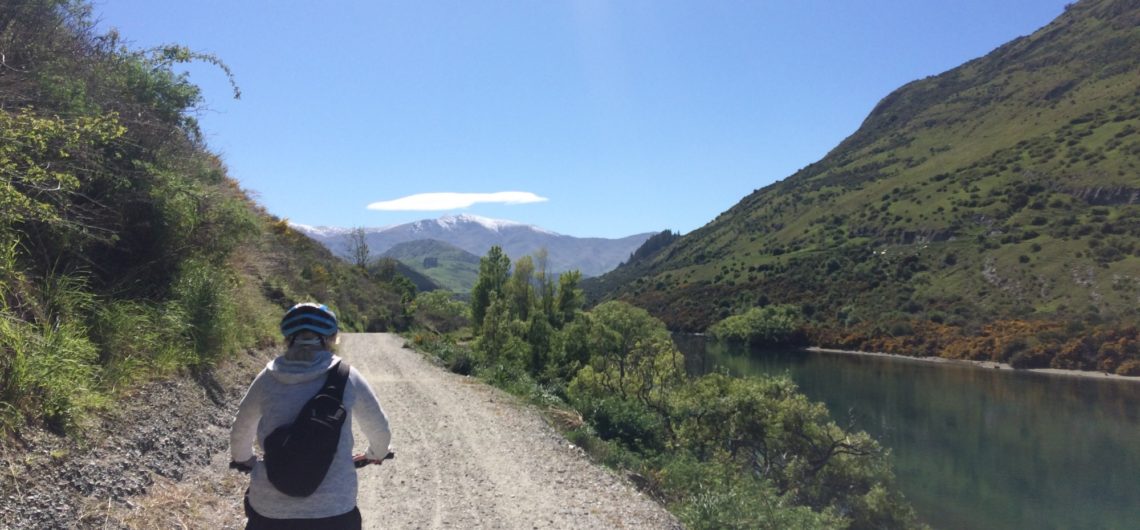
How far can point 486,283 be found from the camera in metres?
39.4

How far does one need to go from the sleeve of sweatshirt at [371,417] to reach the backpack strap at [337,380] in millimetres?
64

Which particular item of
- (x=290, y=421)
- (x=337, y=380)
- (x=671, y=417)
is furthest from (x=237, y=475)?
(x=671, y=417)

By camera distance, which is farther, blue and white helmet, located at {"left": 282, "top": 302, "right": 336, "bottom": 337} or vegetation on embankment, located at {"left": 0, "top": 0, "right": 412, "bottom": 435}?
vegetation on embankment, located at {"left": 0, "top": 0, "right": 412, "bottom": 435}

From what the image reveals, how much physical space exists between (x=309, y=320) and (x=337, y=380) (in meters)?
0.31

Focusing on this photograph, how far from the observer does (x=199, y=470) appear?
5875 millimetres

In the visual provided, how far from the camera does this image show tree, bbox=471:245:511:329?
38250mm

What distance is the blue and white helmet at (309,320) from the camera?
8.73 ft

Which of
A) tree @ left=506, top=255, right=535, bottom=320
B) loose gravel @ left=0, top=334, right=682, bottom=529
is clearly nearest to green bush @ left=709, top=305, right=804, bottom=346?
tree @ left=506, top=255, right=535, bottom=320

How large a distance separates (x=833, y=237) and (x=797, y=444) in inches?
3888

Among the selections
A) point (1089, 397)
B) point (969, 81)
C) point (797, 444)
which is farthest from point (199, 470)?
point (969, 81)

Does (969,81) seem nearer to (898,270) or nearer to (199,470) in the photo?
(898,270)

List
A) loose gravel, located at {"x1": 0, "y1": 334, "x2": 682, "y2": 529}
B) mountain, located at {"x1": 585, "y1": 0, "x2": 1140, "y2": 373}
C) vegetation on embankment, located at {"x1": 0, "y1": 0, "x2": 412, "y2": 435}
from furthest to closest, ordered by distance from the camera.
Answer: mountain, located at {"x1": 585, "y1": 0, "x2": 1140, "y2": 373} → vegetation on embankment, located at {"x1": 0, "y1": 0, "x2": 412, "y2": 435} → loose gravel, located at {"x1": 0, "y1": 334, "x2": 682, "y2": 529}

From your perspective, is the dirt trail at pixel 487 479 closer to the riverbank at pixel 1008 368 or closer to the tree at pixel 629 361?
the tree at pixel 629 361

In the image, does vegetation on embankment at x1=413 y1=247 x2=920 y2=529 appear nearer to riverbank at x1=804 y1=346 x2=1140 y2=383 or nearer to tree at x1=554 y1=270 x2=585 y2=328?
tree at x1=554 y1=270 x2=585 y2=328
